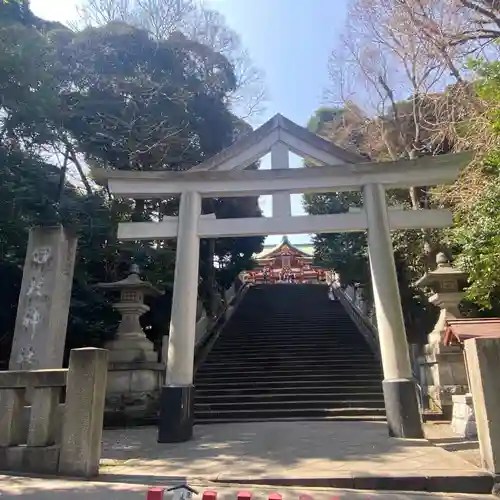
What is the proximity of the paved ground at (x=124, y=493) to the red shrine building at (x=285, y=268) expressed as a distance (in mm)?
25621

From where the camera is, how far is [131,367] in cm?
953

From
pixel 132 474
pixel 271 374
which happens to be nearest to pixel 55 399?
pixel 132 474

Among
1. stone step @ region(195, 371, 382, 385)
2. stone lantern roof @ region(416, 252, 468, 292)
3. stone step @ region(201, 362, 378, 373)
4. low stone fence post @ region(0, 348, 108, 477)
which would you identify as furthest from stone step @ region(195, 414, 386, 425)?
low stone fence post @ region(0, 348, 108, 477)

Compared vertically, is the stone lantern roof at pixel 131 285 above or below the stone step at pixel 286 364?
above

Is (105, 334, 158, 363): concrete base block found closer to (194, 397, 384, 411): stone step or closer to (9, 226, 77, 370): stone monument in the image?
(194, 397, 384, 411): stone step

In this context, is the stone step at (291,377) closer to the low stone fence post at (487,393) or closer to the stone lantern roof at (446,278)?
the stone lantern roof at (446,278)

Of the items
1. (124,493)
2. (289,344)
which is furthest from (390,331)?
(289,344)

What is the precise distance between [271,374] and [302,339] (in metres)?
3.20

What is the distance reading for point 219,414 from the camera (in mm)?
9438

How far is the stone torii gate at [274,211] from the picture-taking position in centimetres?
706

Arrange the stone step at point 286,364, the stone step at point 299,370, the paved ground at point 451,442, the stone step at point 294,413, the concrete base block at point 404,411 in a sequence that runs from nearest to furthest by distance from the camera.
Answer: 1. the paved ground at point 451,442
2. the concrete base block at point 404,411
3. the stone step at point 294,413
4. the stone step at point 299,370
5. the stone step at point 286,364

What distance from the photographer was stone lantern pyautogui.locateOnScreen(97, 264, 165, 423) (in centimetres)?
A: 933

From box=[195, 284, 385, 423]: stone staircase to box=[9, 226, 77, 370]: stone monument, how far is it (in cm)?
397

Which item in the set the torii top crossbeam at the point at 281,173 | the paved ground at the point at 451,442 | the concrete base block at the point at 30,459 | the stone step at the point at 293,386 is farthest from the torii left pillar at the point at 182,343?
the paved ground at the point at 451,442
